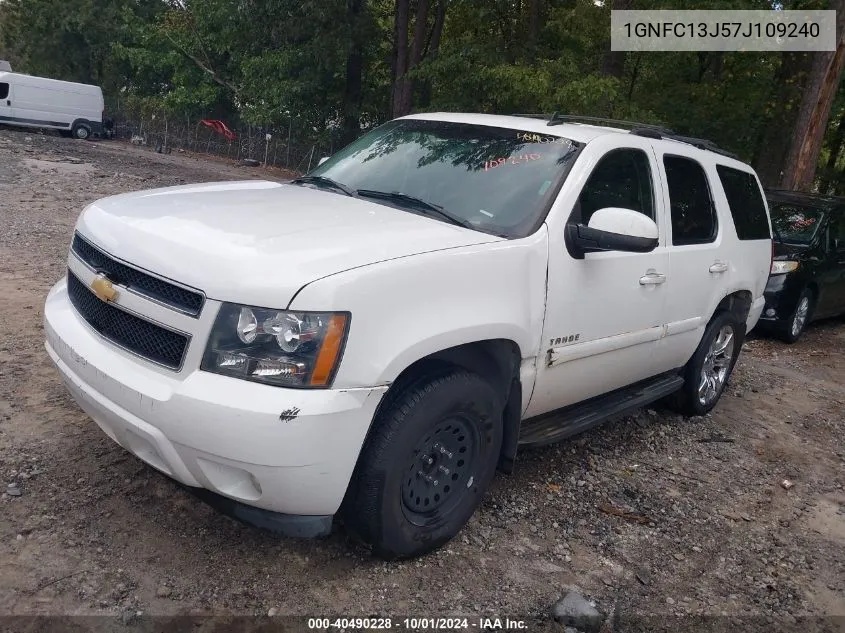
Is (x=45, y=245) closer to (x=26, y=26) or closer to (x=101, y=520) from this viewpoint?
(x=101, y=520)

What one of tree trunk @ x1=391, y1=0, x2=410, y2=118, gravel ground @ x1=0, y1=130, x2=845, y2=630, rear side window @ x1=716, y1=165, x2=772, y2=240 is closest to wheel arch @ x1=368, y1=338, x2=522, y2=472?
gravel ground @ x1=0, y1=130, x2=845, y2=630

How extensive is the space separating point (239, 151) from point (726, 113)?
16.8 meters

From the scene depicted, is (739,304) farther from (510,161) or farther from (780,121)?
(780,121)

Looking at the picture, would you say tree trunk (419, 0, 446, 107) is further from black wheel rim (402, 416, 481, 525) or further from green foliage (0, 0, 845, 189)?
black wheel rim (402, 416, 481, 525)

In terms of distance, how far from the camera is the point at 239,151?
2731 cm

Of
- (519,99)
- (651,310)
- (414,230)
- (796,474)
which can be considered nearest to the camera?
(414,230)

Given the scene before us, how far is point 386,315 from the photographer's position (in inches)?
106

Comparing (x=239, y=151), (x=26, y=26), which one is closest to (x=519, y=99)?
(x=239, y=151)

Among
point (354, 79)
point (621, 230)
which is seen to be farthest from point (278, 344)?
point (354, 79)

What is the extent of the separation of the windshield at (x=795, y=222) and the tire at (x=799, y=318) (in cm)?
68

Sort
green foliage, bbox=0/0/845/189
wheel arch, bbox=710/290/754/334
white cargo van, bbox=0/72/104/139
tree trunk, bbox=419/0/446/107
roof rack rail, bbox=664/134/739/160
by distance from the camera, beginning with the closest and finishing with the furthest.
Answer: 1. roof rack rail, bbox=664/134/739/160
2. wheel arch, bbox=710/290/754/334
3. green foliage, bbox=0/0/845/189
4. tree trunk, bbox=419/0/446/107
5. white cargo van, bbox=0/72/104/139

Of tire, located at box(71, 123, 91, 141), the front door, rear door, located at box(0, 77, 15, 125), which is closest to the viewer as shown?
the front door

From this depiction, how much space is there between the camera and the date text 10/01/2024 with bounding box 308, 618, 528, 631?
109 inches

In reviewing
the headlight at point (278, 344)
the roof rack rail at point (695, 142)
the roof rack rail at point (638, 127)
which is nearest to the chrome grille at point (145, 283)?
the headlight at point (278, 344)
